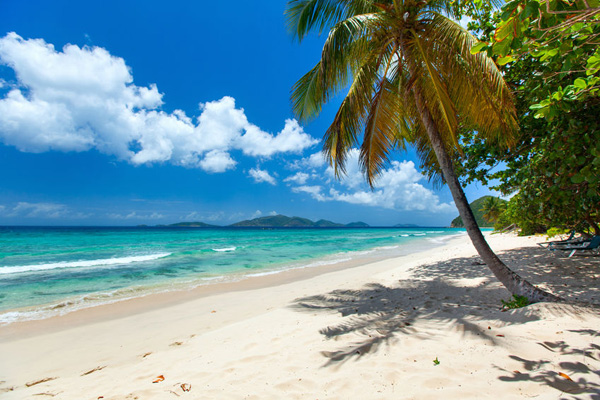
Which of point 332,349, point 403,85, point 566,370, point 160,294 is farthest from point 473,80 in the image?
point 160,294

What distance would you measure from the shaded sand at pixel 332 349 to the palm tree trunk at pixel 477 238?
42cm

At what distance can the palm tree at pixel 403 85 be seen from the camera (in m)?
4.81

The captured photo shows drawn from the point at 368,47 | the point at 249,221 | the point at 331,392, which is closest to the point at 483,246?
the point at 331,392

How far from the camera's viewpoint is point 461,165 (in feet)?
24.6

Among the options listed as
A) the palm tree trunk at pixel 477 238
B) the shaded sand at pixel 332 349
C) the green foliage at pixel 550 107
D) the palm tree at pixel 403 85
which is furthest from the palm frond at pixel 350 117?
the shaded sand at pixel 332 349

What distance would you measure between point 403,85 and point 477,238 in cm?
390

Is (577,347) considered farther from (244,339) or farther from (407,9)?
(407,9)

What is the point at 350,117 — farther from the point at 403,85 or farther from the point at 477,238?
the point at 477,238

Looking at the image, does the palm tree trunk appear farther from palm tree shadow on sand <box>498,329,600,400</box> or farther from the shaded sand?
palm tree shadow on sand <box>498,329,600,400</box>

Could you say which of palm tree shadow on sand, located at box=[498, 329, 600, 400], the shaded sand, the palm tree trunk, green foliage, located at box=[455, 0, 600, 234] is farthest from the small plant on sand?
green foliage, located at box=[455, 0, 600, 234]

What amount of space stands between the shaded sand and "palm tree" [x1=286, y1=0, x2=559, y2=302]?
4.97 feet

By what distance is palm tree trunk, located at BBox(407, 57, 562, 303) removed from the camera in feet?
14.0

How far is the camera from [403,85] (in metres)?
6.49

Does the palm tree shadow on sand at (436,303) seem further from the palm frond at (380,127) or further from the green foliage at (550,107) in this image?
the palm frond at (380,127)
